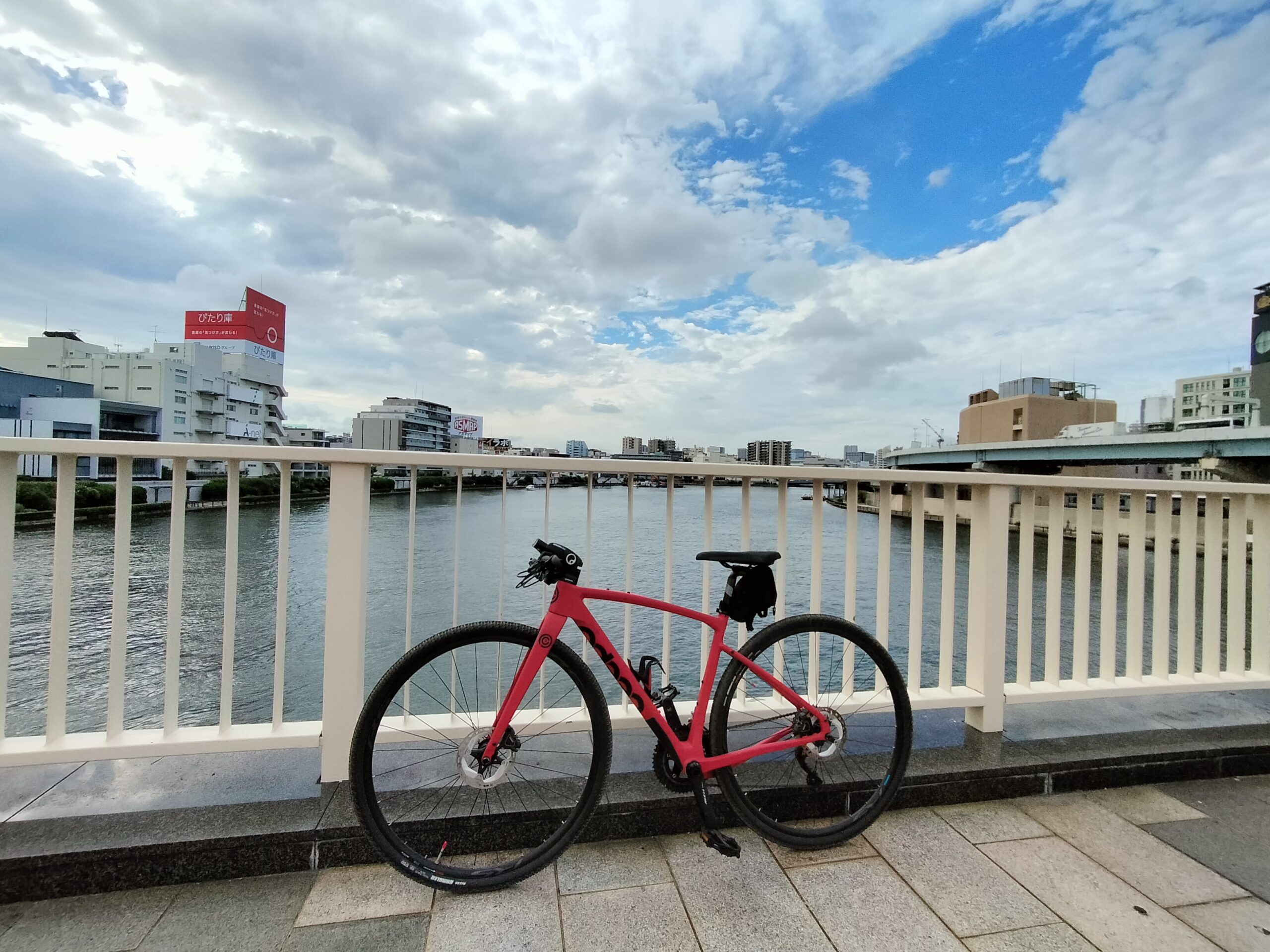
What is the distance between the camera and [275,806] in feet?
4.34

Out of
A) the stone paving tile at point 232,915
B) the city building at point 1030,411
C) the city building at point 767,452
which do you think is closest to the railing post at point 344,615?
the stone paving tile at point 232,915

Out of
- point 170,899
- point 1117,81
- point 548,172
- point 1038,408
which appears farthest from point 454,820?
point 1038,408

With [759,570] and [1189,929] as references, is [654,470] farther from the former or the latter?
[1189,929]

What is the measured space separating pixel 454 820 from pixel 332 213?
3990 cm

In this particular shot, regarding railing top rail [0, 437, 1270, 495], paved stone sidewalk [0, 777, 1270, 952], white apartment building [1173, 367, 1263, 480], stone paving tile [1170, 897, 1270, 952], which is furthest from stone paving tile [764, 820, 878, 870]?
white apartment building [1173, 367, 1263, 480]

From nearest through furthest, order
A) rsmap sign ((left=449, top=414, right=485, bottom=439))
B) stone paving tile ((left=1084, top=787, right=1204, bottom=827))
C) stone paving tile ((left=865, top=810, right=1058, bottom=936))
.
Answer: stone paving tile ((left=865, top=810, right=1058, bottom=936)) → stone paving tile ((left=1084, top=787, right=1204, bottom=827)) → rsmap sign ((left=449, top=414, right=485, bottom=439))

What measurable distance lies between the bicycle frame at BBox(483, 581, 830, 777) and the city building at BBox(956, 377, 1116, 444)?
5905 centimetres

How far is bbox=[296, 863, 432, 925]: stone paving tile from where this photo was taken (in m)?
1.11

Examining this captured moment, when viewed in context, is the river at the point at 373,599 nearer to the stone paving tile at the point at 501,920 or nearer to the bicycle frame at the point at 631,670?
the bicycle frame at the point at 631,670

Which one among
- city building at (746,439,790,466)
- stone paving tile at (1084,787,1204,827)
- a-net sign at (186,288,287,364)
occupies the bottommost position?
stone paving tile at (1084,787,1204,827)

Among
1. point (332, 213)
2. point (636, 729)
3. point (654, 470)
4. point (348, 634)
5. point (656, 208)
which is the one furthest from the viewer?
point (332, 213)

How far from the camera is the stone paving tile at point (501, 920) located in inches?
41.1

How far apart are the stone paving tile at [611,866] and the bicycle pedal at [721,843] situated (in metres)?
0.13

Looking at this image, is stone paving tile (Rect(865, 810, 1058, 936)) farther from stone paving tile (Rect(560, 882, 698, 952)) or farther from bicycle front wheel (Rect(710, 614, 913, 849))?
stone paving tile (Rect(560, 882, 698, 952))
